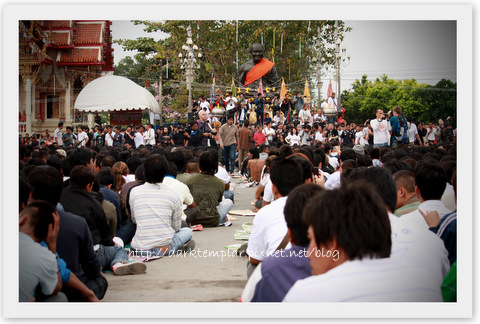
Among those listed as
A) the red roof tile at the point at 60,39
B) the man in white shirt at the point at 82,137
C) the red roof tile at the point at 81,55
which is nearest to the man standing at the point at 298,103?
the red roof tile at the point at 81,55

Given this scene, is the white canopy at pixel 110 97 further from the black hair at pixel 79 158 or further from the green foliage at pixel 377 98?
the green foliage at pixel 377 98

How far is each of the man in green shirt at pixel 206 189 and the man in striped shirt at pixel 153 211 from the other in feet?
6.11

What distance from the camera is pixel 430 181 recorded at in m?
4.86

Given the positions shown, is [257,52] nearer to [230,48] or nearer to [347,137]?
[230,48]

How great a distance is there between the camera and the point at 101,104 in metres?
24.5

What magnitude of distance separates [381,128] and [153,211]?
9.70 meters

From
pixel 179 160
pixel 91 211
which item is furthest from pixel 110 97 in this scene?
pixel 91 211

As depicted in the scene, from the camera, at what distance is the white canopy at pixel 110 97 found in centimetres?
2444

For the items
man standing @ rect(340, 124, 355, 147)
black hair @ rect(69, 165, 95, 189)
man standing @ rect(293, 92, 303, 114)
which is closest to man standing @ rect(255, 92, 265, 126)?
man standing @ rect(293, 92, 303, 114)

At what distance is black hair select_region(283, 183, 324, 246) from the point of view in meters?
Result: 3.48

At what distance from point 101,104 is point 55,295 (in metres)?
21.3

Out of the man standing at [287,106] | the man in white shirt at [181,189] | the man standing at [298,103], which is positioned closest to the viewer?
the man in white shirt at [181,189]

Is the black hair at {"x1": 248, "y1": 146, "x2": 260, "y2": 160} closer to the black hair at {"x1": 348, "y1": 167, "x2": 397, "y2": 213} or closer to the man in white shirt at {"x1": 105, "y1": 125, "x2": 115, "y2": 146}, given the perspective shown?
the man in white shirt at {"x1": 105, "y1": 125, "x2": 115, "y2": 146}
